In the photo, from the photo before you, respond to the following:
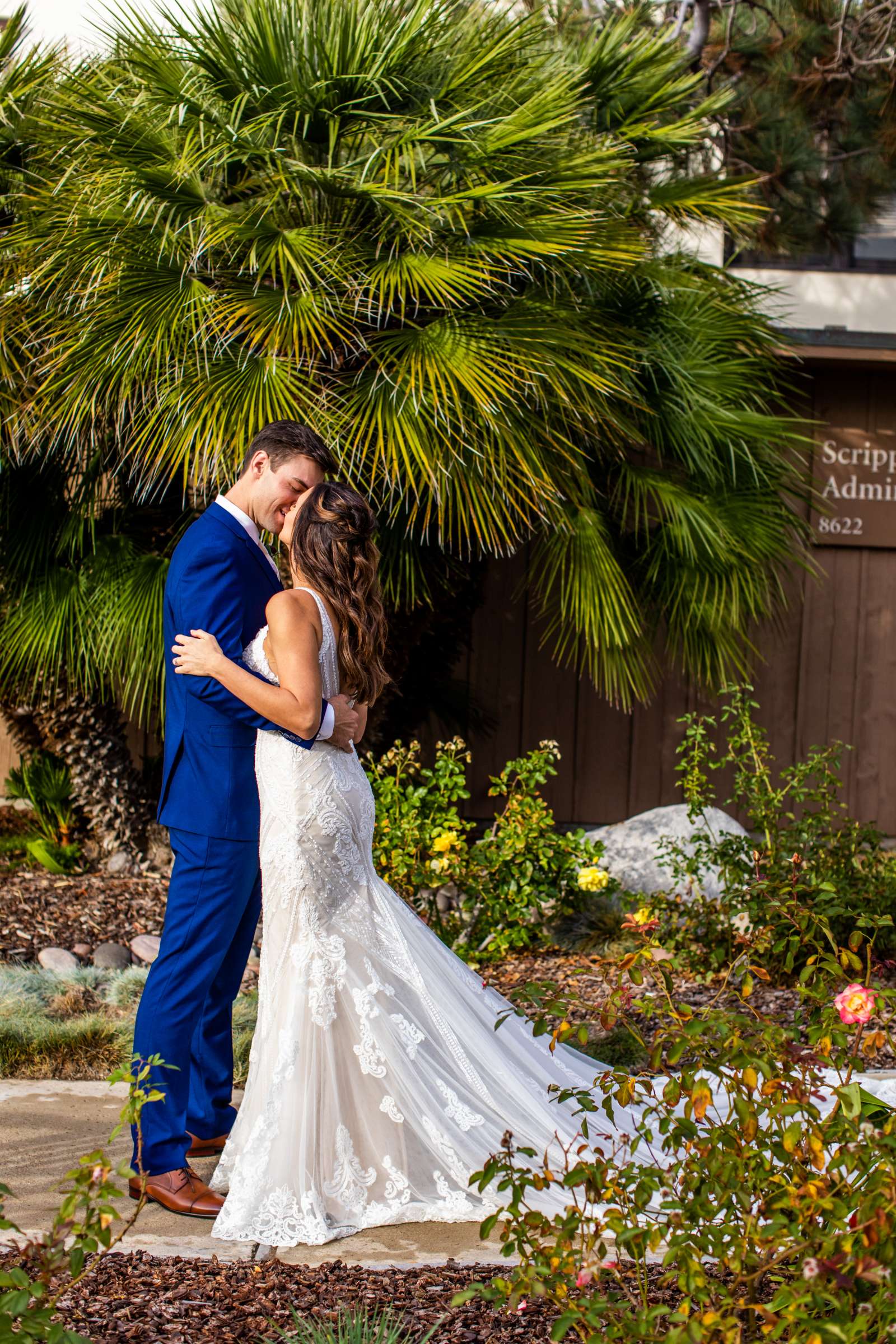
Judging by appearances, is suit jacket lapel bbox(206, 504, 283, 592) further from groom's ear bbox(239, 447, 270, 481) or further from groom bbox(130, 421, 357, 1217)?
groom's ear bbox(239, 447, 270, 481)

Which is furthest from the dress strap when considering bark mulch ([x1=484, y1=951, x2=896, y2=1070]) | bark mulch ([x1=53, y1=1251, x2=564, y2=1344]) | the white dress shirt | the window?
the window

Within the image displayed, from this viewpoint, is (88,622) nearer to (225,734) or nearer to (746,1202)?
(225,734)

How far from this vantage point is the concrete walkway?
8.13ft

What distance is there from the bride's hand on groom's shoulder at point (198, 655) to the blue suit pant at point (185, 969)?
39 cm

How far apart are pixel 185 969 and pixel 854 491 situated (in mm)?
5709

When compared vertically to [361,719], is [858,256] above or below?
above

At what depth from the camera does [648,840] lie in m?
5.59

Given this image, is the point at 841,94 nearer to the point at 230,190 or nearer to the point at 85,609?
the point at 230,190

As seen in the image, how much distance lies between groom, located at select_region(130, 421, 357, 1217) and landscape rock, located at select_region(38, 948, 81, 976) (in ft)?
5.85

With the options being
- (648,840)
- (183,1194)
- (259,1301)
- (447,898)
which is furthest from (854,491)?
(259,1301)

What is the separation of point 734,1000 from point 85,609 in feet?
10.0

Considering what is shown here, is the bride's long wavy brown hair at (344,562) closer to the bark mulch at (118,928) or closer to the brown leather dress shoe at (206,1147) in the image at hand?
the brown leather dress shoe at (206,1147)

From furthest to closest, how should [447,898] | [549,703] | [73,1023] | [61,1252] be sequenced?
[549,703] → [447,898] → [73,1023] → [61,1252]

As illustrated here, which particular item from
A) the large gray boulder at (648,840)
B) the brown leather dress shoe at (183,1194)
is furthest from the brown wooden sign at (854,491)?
the brown leather dress shoe at (183,1194)
